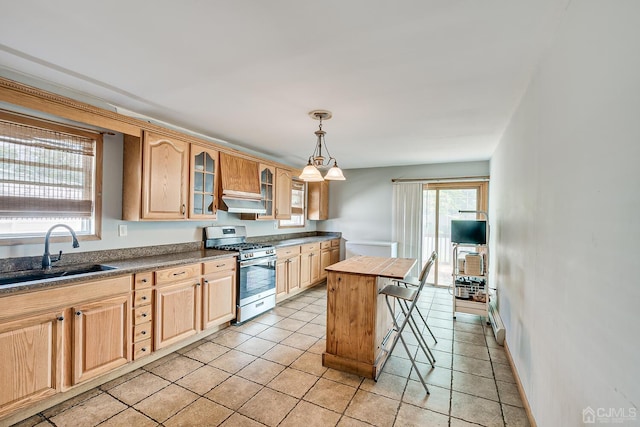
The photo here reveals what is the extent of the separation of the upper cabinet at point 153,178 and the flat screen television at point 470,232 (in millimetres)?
3437

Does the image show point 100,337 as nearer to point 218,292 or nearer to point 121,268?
point 121,268

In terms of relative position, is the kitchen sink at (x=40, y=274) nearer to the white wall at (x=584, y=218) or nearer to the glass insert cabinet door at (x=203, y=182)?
the glass insert cabinet door at (x=203, y=182)

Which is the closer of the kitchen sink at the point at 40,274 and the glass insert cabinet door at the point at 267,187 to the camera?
the kitchen sink at the point at 40,274

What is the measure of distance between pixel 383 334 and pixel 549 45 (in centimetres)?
250

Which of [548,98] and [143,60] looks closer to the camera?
[548,98]

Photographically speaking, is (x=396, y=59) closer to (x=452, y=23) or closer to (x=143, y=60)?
(x=452, y=23)

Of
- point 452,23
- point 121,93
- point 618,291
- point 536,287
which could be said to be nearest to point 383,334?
point 536,287

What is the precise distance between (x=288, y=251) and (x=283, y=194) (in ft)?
3.36

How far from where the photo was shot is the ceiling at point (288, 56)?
56.8 inches

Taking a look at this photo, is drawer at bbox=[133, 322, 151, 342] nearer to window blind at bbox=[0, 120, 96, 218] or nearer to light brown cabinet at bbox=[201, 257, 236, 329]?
light brown cabinet at bbox=[201, 257, 236, 329]

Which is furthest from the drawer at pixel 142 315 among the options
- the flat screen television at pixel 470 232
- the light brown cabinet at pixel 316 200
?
the light brown cabinet at pixel 316 200

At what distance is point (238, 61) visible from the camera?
6.23ft

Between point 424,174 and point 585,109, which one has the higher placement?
point 424,174

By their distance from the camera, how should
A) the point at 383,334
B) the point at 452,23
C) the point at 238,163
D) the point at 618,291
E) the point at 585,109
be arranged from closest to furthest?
1. the point at 618,291
2. the point at 585,109
3. the point at 452,23
4. the point at 383,334
5. the point at 238,163
